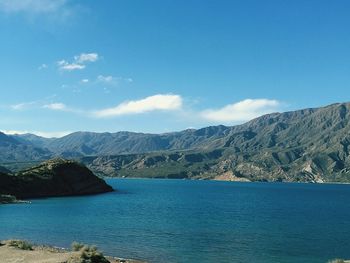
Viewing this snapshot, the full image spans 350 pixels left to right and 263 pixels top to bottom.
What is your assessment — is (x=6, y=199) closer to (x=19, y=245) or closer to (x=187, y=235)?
(x=187, y=235)

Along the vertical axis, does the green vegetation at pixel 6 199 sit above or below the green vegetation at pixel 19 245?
below

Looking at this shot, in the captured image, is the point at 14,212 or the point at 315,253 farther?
the point at 14,212

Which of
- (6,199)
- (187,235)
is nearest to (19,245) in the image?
(187,235)

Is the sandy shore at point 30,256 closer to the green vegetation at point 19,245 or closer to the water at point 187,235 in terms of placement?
the green vegetation at point 19,245

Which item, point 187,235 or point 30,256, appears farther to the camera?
point 187,235

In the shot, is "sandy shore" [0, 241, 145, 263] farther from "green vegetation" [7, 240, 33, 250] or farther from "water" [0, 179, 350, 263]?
"water" [0, 179, 350, 263]

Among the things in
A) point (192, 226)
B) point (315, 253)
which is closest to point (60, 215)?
point (192, 226)

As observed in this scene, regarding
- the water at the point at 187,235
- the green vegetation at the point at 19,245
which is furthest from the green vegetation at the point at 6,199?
the green vegetation at the point at 19,245

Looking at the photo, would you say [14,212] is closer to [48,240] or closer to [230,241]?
[48,240]

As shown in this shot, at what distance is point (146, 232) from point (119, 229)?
25.8ft

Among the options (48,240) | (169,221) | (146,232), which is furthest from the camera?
(169,221)

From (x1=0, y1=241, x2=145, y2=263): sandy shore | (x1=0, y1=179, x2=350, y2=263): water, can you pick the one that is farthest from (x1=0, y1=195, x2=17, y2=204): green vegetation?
(x1=0, y1=241, x2=145, y2=263): sandy shore

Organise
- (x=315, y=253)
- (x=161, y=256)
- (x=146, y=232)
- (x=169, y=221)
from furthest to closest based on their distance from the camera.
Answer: (x=169, y=221)
(x=146, y=232)
(x=315, y=253)
(x=161, y=256)

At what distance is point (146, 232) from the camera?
3974 inches
